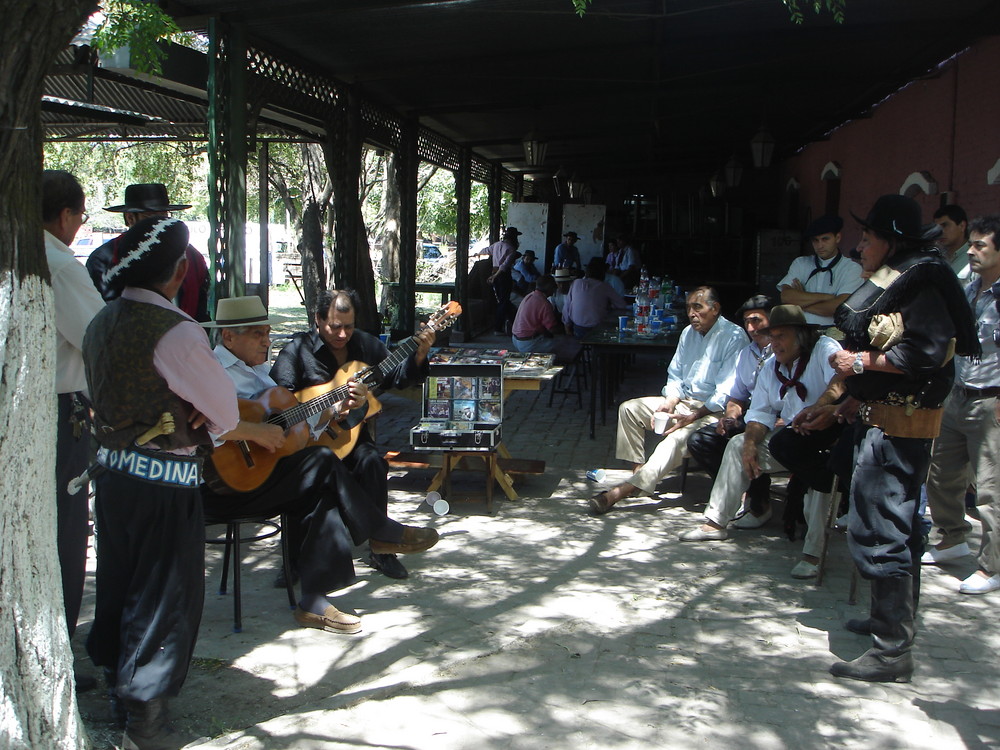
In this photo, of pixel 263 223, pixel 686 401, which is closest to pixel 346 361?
pixel 686 401

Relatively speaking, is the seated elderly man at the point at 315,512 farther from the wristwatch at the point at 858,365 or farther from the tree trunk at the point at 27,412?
the wristwatch at the point at 858,365

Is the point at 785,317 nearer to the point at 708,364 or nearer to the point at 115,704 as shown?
the point at 708,364

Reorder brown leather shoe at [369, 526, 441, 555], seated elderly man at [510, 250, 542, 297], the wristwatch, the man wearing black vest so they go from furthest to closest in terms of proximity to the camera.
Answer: seated elderly man at [510, 250, 542, 297]
brown leather shoe at [369, 526, 441, 555]
the wristwatch
the man wearing black vest

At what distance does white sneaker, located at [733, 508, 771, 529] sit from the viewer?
5.68 m

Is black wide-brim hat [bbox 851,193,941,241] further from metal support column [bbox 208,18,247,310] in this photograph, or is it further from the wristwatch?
metal support column [bbox 208,18,247,310]

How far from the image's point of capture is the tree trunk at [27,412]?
2.60m

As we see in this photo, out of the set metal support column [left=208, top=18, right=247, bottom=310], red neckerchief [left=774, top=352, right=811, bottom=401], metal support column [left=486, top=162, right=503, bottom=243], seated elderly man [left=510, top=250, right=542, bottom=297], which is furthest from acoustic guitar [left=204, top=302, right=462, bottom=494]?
metal support column [left=486, top=162, right=503, bottom=243]

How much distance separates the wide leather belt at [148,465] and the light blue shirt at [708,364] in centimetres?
380

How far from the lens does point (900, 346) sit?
3.68m

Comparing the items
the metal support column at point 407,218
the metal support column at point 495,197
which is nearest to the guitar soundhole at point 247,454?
the metal support column at point 407,218

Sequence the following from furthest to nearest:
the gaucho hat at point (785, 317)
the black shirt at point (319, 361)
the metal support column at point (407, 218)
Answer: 1. the metal support column at point (407, 218)
2. the gaucho hat at point (785, 317)
3. the black shirt at point (319, 361)

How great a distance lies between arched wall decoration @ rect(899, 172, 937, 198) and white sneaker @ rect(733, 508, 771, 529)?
4.69 metres

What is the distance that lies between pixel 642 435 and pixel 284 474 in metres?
3.07

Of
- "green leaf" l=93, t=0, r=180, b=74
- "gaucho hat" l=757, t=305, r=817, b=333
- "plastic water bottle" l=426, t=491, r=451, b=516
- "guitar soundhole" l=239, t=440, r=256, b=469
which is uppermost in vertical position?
"green leaf" l=93, t=0, r=180, b=74
